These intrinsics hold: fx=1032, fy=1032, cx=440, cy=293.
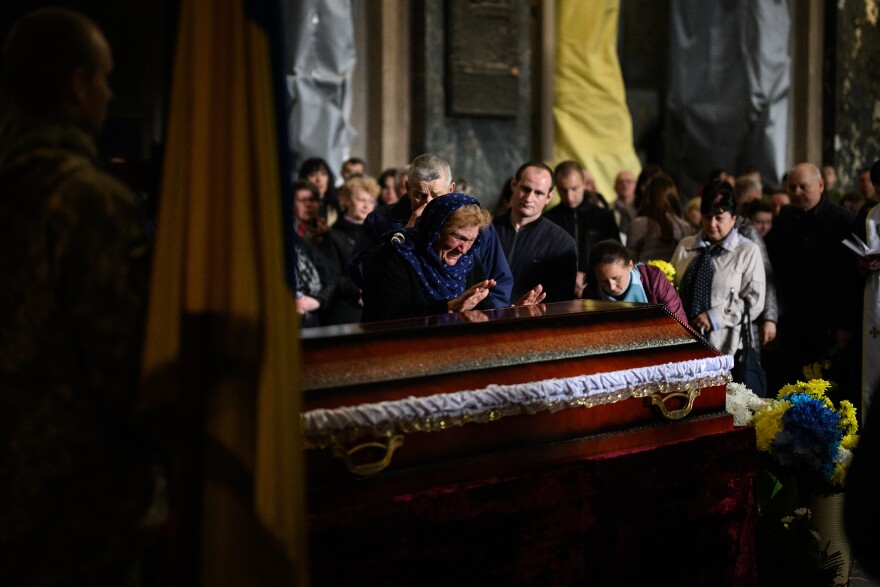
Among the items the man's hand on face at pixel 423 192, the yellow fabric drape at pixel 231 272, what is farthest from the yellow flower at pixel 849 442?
the yellow fabric drape at pixel 231 272

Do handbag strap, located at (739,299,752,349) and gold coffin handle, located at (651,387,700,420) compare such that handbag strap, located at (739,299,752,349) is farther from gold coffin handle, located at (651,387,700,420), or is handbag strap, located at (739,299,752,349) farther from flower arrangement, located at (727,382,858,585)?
gold coffin handle, located at (651,387,700,420)

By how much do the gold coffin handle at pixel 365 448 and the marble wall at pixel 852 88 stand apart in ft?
34.3

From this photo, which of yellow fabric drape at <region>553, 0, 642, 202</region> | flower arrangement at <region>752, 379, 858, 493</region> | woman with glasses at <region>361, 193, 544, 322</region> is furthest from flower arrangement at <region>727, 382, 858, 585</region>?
yellow fabric drape at <region>553, 0, 642, 202</region>

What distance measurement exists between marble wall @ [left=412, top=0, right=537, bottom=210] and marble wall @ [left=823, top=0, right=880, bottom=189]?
409cm

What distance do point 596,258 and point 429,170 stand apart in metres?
0.80

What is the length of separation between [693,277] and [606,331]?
2426mm

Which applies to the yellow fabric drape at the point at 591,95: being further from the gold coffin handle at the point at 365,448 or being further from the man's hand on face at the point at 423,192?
the gold coffin handle at the point at 365,448

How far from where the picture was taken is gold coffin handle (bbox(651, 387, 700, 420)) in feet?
10.2

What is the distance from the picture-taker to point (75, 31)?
6.02 ft

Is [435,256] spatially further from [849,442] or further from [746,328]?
[746,328]

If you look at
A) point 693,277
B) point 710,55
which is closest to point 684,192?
point 710,55

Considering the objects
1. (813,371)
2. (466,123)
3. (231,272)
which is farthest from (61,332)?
(466,123)

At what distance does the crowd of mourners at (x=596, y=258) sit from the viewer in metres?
3.72

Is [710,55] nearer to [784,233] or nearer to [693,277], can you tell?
[784,233]
